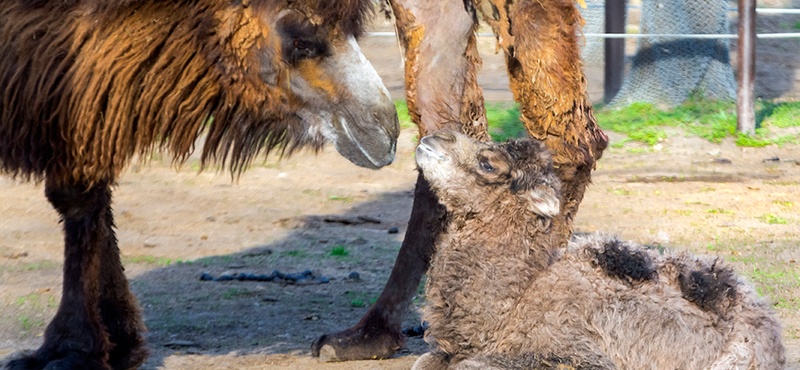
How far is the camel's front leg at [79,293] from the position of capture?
3145 millimetres

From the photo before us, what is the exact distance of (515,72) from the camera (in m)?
3.24

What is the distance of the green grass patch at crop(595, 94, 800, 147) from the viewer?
8.45m

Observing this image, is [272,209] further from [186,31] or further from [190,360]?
[186,31]

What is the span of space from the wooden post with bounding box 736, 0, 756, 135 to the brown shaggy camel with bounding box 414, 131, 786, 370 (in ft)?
19.4

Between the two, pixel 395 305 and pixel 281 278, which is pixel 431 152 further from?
pixel 281 278

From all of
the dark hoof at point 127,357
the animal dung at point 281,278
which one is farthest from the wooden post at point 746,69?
the dark hoof at point 127,357

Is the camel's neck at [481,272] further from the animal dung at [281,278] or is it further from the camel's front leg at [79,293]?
the animal dung at [281,278]

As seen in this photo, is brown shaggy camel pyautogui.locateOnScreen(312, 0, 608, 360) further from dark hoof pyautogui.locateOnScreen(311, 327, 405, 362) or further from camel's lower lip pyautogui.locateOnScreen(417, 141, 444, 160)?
dark hoof pyautogui.locateOnScreen(311, 327, 405, 362)

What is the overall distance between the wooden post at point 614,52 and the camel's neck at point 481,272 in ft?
25.8

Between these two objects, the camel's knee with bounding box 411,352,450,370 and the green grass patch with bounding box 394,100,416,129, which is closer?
the camel's knee with bounding box 411,352,450,370

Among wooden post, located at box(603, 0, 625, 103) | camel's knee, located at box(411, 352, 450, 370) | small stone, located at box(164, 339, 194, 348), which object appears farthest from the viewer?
wooden post, located at box(603, 0, 625, 103)

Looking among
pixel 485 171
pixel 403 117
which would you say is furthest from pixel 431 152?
pixel 403 117

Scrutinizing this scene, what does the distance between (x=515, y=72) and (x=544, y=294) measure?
0.93m

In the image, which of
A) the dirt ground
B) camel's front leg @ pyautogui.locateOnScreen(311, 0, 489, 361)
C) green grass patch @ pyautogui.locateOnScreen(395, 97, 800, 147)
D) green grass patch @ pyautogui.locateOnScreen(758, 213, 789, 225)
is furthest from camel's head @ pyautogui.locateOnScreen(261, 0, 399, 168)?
green grass patch @ pyautogui.locateOnScreen(395, 97, 800, 147)
